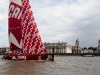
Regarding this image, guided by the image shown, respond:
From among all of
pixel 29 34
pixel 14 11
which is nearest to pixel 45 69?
pixel 29 34

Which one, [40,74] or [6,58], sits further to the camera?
[6,58]

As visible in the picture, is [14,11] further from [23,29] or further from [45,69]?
[45,69]

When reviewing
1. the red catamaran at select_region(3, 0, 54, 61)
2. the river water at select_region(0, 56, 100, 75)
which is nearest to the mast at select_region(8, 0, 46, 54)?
the red catamaran at select_region(3, 0, 54, 61)

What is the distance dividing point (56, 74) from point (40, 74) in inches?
49.2

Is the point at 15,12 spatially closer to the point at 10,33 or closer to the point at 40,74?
the point at 10,33

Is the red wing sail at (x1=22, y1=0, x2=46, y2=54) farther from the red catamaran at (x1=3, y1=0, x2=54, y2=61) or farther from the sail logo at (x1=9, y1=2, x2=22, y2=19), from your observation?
Answer: the sail logo at (x1=9, y1=2, x2=22, y2=19)

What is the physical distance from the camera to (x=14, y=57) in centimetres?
3559

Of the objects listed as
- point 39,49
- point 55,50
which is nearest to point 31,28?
point 39,49

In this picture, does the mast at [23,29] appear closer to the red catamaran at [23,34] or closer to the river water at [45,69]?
the red catamaran at [23,34]

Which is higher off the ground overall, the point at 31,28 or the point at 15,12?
the point at 15,12

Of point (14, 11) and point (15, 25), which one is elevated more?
point (14, 11)

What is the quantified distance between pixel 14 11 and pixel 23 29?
3.41 m

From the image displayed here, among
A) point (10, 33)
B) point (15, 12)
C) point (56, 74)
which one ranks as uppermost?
point (15, 12)

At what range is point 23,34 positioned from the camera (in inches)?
1415
